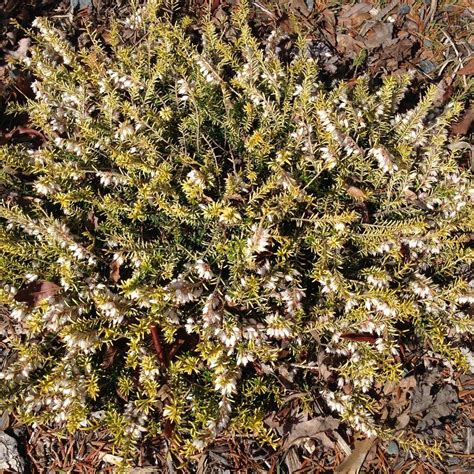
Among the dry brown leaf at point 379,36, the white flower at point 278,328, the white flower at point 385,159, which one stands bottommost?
the white flower at point 278,328

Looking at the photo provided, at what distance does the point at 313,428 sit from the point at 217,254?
3.85 ft

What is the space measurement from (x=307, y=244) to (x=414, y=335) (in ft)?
3.15

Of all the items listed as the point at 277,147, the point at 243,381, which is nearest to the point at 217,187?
the point at 277,147

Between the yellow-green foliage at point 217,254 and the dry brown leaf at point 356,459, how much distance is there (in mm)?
138

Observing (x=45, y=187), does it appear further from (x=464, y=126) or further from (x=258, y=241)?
(x=464, y=126)

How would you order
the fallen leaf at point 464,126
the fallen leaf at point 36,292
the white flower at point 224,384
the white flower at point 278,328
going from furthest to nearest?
the fallen leaf at point 464,126
the fallen leaf at point 36,292
the white flower at point 278,328
the white flower at point 224,384

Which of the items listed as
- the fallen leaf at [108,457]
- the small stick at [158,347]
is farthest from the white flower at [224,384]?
the fallen leaf at [108,457]

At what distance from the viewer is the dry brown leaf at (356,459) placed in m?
3.19

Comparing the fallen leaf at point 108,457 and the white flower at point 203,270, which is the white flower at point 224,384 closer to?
the white flower at point 203,270

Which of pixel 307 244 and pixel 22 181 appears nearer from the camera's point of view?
pixel 307 244

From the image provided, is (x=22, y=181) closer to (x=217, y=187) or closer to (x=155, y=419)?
(x=217, y=187)

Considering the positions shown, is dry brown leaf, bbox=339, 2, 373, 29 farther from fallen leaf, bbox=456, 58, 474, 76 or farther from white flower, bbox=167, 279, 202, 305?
white flower, bbox=167, 279, 202, 305

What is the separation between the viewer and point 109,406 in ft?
9.50

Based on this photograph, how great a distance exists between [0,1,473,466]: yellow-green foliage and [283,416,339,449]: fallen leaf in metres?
0.12
